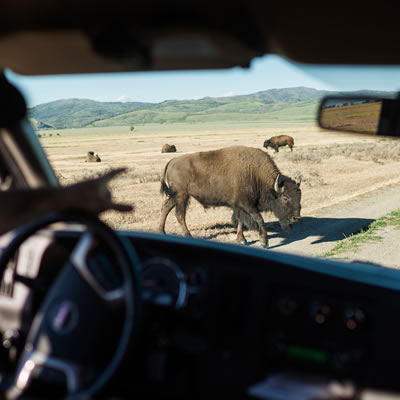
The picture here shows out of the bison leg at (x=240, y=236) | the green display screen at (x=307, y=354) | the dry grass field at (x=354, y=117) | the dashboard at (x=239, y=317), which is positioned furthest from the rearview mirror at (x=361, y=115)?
the bison leg at (x=240, y=236)

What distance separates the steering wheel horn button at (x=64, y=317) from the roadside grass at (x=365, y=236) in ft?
18.2

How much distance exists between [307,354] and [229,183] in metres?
10.1

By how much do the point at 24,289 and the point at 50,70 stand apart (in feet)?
3.48

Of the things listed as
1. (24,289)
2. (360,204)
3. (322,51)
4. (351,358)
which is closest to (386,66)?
(322,51)

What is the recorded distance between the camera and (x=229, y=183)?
12.1 meters

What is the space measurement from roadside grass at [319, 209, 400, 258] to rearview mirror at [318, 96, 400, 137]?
496 cm

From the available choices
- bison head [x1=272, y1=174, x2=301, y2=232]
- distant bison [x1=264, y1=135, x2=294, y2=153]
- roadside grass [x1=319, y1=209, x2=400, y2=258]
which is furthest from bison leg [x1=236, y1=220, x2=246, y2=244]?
distant bison [x1=264, y1=135, x2=294, y2=153]

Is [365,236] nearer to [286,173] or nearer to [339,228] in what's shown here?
[339,228]

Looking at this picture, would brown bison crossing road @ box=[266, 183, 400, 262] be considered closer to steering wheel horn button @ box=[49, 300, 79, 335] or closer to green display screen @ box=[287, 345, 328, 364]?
green display screen @ box=[287, 345, 328, 364]

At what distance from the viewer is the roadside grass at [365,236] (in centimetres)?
734

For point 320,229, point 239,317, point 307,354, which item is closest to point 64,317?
point 239,317

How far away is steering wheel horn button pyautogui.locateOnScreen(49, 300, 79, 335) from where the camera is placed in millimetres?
2004

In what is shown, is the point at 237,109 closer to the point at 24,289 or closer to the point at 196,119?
the point at 196,119

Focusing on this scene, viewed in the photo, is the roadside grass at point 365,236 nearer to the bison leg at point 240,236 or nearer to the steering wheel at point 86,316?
the bison leg at point 240,236
